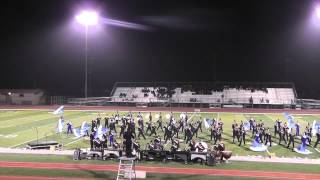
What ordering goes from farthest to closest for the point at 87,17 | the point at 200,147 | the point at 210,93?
the point at 210,93 < the point at 87,17 < the point at 200,147

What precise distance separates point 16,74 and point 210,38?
2758cm

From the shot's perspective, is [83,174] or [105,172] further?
[105,172]

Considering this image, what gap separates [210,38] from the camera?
50.3m

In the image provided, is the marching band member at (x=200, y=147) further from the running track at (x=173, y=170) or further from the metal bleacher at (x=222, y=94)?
the metal bleacher at (x=222, y=94)

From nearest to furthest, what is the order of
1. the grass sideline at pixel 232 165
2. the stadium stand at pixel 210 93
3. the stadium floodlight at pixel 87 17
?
the grass sideline at pixel 232 165 < the stadium floodlight at pixel 87 17 < the stadium stand at pixel 210 93

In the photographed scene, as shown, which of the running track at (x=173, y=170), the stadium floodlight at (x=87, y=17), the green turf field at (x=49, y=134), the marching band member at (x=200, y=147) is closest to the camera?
the running track at (x=173, y=170)

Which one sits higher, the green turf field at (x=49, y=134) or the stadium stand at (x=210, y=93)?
the stadium stand at (x=210, y=93)

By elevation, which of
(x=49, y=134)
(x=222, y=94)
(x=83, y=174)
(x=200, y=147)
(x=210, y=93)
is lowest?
(x=83, y=174)

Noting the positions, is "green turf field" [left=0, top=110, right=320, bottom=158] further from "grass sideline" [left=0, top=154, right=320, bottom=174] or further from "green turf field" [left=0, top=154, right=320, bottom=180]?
"green turf field" [left=0, top=154, right=320, bottom=180]

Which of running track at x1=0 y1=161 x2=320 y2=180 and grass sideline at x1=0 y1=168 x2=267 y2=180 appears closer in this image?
grass sideline at x1=0 y1=168 x2=267 y2=180

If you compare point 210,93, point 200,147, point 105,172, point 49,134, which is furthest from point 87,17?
point 105,172

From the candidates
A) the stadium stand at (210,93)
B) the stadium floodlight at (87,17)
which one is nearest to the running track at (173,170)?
the stadium floodlight at (87,17)

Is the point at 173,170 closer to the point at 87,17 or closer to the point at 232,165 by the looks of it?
the point at 232,165

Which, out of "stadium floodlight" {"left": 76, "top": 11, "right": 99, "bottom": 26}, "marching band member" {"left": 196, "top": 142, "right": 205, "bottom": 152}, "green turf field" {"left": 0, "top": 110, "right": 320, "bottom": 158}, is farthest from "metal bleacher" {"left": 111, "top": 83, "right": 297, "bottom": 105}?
"marching band member" {"left": 196, "top": 142, "right": 205, "bottom": 152}
